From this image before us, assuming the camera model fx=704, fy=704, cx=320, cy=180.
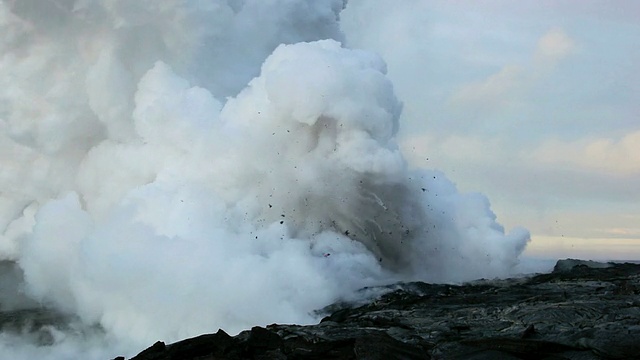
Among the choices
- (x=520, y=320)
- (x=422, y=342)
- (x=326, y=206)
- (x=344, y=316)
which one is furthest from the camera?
(x=326, y=206)

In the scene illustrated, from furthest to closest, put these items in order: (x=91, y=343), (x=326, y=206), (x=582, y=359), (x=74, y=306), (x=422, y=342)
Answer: (x=326, y=206)
(x=74, y=306)
(x=91, y=343)
(x=422, y=342)
(x=582, y=359)

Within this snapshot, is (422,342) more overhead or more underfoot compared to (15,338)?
more underfoot

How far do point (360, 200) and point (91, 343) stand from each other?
30.8 meters

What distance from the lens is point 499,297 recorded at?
4816 centimetres

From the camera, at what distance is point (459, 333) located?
3272 cm

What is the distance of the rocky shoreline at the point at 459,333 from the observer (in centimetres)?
2692

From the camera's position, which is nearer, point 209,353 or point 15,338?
point 209,353

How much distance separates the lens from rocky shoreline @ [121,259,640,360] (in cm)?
2692

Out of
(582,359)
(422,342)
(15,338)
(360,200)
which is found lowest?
(582,359)

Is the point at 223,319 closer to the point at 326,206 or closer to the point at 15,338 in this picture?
the point at 15,338

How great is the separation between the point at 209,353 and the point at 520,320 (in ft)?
52.0

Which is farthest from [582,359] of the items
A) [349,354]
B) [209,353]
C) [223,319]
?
[223,319]

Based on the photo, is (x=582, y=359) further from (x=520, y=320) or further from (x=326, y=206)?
(x=326, y=206)

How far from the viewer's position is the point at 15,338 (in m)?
58.5
